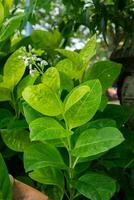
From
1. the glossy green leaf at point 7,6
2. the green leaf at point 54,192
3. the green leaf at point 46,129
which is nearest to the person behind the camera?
the green leaf at point 46,129

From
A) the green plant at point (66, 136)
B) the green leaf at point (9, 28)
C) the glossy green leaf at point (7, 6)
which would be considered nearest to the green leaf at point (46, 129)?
the green plant at point (66, 136)

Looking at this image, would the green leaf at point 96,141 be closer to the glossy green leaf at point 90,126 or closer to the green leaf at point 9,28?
the glossy green leaf at point 90,126

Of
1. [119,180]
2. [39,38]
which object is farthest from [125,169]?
[39,38]

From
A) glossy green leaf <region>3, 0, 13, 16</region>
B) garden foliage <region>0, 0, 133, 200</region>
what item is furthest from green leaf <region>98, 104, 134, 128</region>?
glossy green leaf <region>3, 0, 13, 16</region>

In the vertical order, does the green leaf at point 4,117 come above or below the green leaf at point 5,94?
below

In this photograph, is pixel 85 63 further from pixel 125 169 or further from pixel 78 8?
A: pixel 78 8

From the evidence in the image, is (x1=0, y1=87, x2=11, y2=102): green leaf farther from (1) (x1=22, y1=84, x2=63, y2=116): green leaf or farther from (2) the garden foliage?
(1) (x1=22, y1=84, x2=63, y2=116): green leaf

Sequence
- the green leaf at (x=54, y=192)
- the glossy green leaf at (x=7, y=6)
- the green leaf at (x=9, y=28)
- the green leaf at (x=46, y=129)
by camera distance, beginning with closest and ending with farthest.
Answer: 1. the green leaf at (x=46, y=129)
2. the green leaf at (x=54, y=192)
3. the green leaf at (x=9, y=28)
4. the glossy green leaf at (x=7, y=6)
